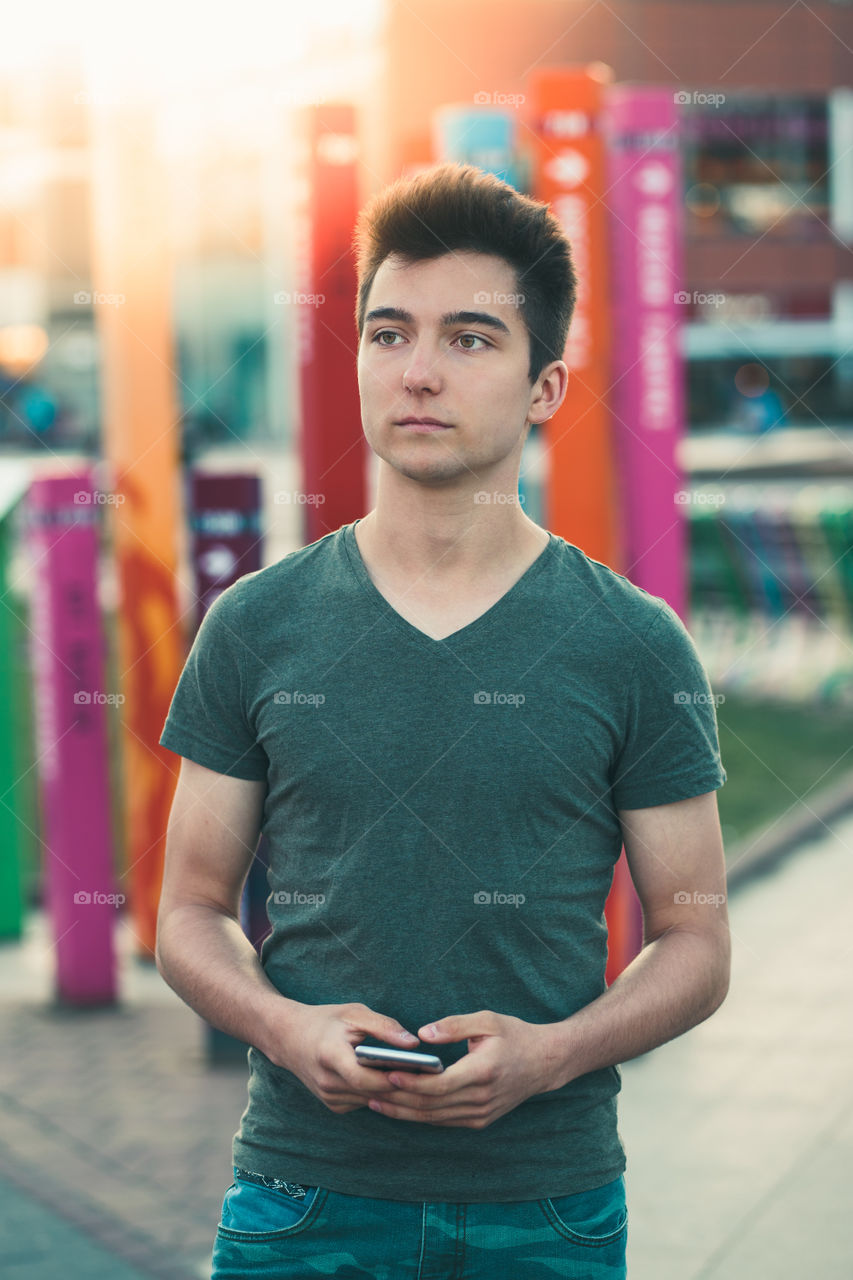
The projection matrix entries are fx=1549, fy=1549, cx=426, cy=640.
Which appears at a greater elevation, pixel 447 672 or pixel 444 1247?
pixel 447 672

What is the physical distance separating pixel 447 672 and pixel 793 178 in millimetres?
48943

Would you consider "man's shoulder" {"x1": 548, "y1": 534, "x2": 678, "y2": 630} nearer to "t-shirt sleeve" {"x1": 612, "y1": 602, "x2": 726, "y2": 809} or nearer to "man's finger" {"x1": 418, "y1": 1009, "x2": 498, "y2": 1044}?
"t-shirt sleeve" {"x1": 612, "y1": 602, "x2": 726, "y2": 809}

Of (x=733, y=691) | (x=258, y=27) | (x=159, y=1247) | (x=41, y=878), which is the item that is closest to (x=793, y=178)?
(x=258, y=27)

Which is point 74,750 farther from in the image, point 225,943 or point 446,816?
point 446,816

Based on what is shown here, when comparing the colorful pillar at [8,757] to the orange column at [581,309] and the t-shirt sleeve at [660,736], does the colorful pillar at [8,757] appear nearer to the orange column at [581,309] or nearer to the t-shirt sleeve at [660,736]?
the orange column at [581,309]

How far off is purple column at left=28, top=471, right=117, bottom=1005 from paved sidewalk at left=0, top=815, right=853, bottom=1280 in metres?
0.25

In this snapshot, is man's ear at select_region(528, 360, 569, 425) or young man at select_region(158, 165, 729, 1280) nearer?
young man at select_region(158, 165, 729, 1280)

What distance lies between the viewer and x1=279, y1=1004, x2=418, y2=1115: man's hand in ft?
5.76

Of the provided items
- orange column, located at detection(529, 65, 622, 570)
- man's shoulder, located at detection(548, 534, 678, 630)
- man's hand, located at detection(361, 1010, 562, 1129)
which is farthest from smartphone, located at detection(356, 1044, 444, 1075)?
orange column, located at detection(529, 65, 622, 570)

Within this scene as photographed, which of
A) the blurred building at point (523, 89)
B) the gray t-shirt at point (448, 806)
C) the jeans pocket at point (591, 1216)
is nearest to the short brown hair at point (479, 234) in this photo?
the gray t-shirt at point (448, 806)

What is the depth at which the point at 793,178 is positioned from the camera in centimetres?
4741

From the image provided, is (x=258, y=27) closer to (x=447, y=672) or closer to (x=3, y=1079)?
(x=3, y=1079)

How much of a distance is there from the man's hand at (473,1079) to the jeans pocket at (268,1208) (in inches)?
7.6

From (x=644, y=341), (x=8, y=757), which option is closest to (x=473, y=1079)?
(x=644, y=341)
